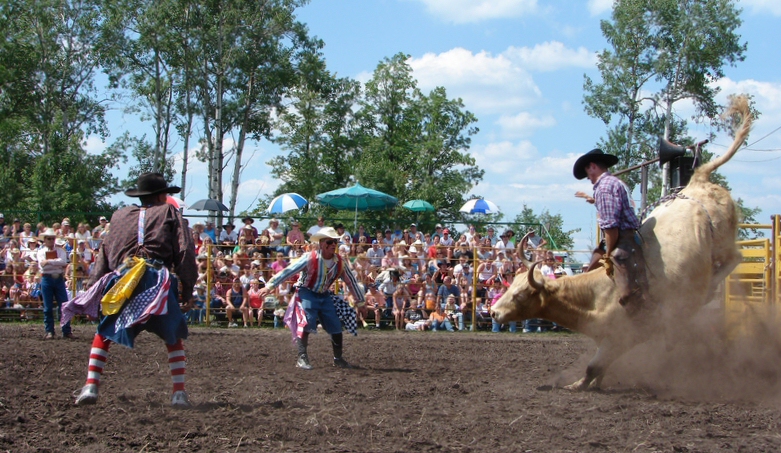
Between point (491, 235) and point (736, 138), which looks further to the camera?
point (491, 235)

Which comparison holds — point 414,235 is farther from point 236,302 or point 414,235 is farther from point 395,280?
point 236,302

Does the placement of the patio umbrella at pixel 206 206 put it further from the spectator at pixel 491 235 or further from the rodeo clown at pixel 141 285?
the rodeo clown at pixel 141 285

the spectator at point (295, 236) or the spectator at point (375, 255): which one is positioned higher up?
the spectator at point (295, 236)

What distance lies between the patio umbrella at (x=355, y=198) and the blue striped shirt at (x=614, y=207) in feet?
36.0

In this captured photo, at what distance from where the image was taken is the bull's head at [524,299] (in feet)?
21.1

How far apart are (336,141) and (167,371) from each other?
81.9 ft

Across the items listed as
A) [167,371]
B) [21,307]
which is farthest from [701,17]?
[167,371]

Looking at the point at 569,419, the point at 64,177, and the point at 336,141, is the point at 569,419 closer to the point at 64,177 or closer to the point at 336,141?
the point at 64,177

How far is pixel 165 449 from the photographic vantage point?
3803mm

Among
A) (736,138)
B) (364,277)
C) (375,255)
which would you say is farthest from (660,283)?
(375,255)

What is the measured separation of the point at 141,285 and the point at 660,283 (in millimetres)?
3813

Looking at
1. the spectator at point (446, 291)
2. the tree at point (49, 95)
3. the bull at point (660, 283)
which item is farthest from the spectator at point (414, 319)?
the tree at point (49, 95)

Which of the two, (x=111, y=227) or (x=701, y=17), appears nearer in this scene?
(x=111, y=227)

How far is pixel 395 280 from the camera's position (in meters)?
13.6
